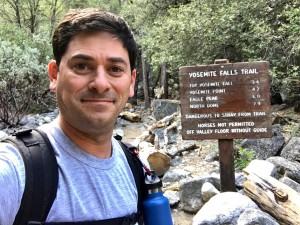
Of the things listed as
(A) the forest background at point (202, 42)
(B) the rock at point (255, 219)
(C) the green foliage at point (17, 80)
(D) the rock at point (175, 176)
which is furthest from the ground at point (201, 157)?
(C) the green foliage at point (17, 80)

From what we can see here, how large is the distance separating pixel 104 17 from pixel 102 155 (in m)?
0.54

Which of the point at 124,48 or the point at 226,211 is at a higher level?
the point at 124,48

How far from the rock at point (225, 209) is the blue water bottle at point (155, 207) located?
6.89ft

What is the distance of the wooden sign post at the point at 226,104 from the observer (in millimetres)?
4426

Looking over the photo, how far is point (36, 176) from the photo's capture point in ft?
3.62

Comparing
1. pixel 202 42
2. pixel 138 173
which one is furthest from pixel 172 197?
pixel 202 42

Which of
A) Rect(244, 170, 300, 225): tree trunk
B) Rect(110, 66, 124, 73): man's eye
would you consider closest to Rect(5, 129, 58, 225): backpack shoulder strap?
Rect(110, 66, 124, 73): man's eye

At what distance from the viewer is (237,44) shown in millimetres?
8727

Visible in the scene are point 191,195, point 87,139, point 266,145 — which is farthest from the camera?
point 266,145

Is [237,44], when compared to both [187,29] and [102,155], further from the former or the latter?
[102,155]

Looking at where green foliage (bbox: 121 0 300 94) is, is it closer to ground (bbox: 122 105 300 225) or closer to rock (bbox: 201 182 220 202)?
ground (bbox: 122 105 300 225)

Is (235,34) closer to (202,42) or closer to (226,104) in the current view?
(202,42)

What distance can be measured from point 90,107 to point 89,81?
10 centimetres

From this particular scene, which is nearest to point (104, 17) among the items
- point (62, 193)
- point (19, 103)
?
point (62, 193)
